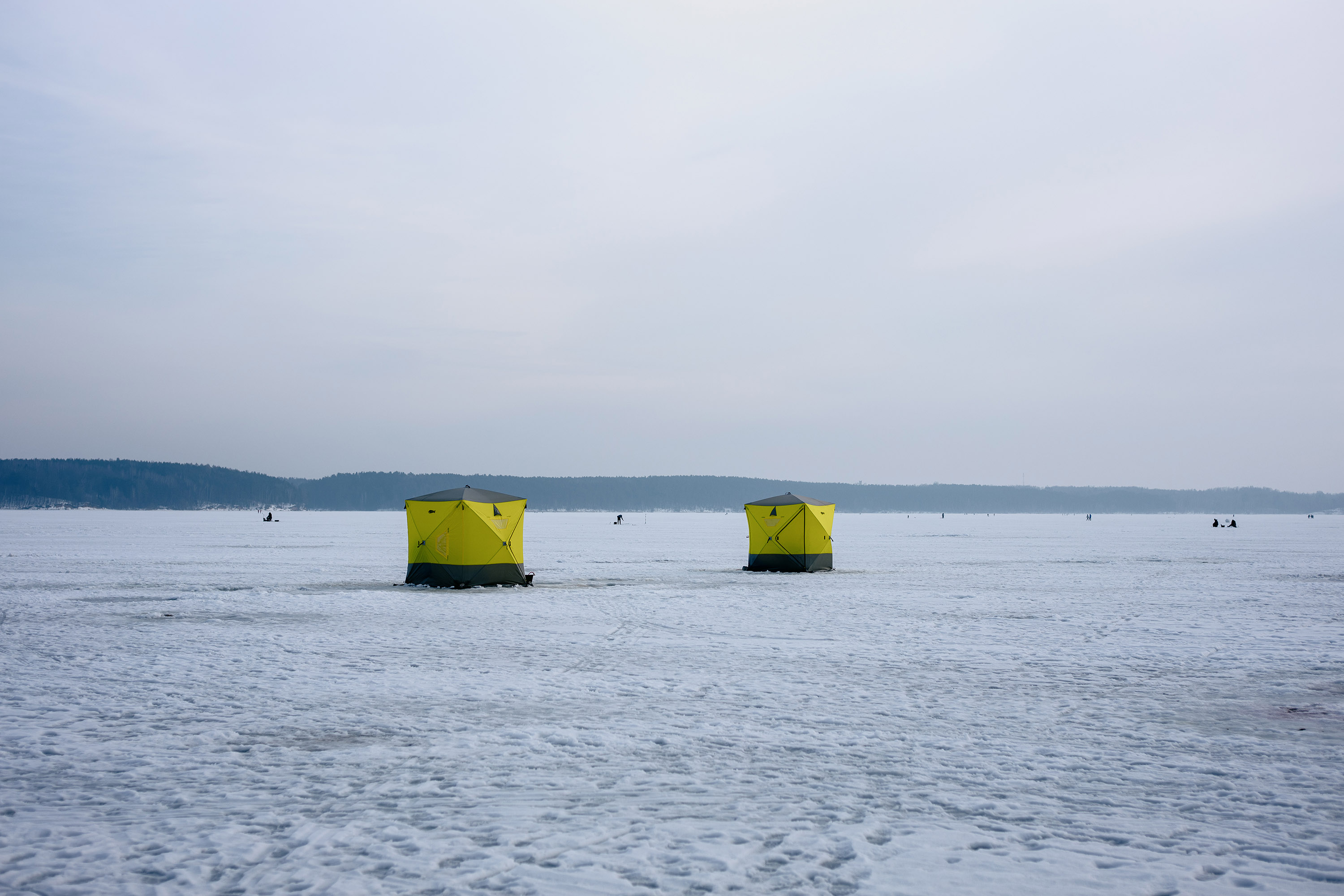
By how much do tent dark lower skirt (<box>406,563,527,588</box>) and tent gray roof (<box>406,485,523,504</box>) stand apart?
1.61 meters

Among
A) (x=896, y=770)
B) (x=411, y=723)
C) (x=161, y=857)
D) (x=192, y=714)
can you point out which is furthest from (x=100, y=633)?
(x=896, y=770)

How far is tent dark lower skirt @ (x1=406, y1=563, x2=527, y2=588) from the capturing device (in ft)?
79.1

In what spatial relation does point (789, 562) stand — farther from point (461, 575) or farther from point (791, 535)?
point (461, 575)

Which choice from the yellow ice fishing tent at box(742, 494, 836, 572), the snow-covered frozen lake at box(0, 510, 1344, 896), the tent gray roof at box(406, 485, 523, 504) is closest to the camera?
the snow-covered frozen lake at box(0, 510, 1344, 896)

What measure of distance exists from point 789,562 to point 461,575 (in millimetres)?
10330

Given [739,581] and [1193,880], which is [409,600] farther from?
[1193,880]

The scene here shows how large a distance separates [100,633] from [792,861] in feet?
44.9

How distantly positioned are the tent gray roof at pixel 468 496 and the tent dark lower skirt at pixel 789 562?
28.8 ft

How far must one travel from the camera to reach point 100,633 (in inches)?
604

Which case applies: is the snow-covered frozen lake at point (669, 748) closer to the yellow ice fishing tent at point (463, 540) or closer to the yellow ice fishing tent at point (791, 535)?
the yellow ice fishing tent at point (463, 540)

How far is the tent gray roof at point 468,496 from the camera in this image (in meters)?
23.8

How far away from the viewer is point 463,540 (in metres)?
24.1

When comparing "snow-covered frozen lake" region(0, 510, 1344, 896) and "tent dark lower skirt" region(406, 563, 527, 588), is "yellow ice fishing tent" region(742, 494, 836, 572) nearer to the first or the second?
"tent dark lower skirt" region(406, 563, 527, 588)

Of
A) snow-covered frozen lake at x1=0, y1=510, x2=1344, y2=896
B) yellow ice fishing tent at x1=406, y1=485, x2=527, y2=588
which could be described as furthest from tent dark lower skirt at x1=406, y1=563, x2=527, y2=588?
snow-covered frozen lake at x1=0, y1=510, x2=1344, y2=896
